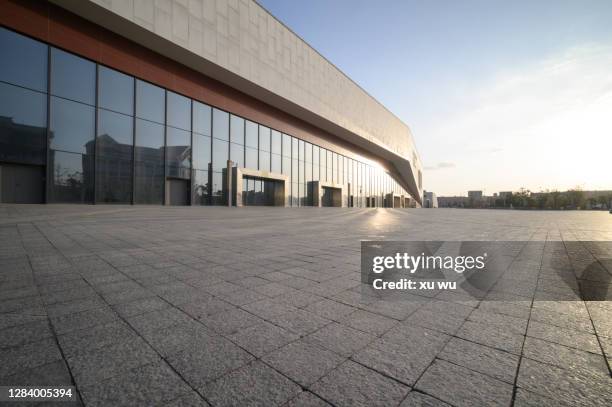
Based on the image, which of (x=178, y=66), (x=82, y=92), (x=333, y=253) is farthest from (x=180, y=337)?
(x=178, y=66)

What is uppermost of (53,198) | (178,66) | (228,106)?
(178,66)

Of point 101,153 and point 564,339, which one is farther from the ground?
point 101,153

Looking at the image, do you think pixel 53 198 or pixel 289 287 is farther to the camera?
pixel 53 198

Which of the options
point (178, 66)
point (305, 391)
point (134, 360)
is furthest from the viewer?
point (178, 66)

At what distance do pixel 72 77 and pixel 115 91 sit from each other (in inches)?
79.3

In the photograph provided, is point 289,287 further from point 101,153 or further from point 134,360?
point 101,153

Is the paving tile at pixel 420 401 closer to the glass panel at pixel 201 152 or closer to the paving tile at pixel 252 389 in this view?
the paving tile at pixel 252 389

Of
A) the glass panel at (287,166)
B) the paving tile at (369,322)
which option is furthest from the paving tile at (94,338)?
the glass panel at (287,166)

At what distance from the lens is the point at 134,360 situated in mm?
1812

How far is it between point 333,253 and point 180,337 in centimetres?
382

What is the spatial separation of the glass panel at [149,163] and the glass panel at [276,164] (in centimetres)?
1078

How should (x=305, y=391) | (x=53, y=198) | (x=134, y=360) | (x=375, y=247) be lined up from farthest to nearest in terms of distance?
(x=53, y=198) < (x=375, y=247) < (x=134, y=360) < (x=305, y=391)

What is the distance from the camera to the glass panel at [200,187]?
66.4 ft
